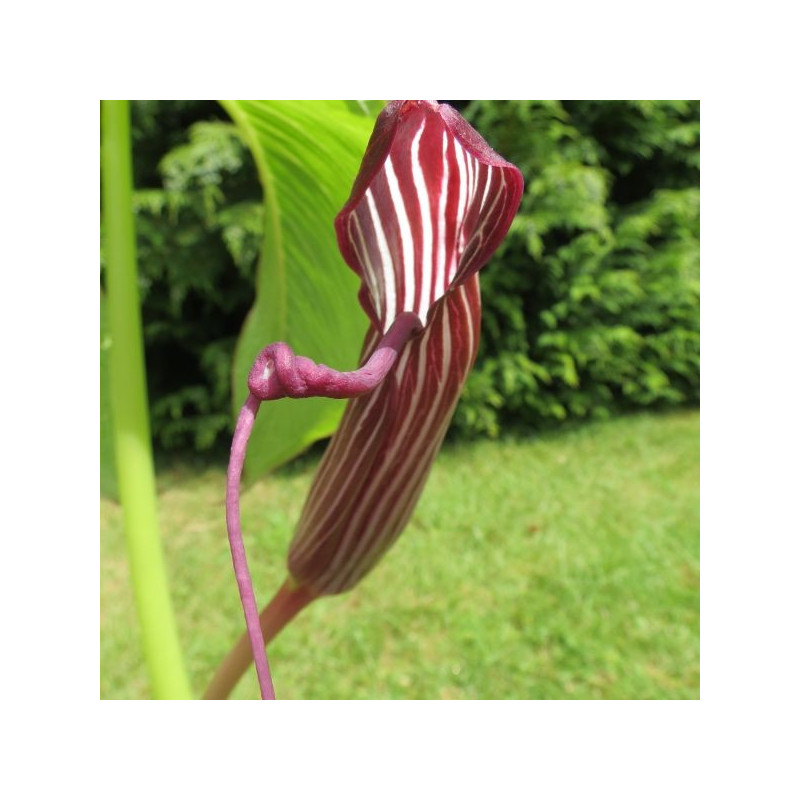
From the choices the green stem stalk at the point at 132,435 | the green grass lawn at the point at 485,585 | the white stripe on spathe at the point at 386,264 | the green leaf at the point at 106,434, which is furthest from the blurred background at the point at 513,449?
the white stripe on spathe at the point at 386,264

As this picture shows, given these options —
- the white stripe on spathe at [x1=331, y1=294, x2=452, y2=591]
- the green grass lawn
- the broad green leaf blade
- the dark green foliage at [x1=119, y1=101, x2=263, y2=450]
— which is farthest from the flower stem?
the dark green foliage at [x1=119, y1=101, x2=263, y2=450]

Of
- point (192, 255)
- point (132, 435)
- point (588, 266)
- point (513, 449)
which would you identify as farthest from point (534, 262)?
point (132, 435)

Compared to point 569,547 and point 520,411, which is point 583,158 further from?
point 569,547

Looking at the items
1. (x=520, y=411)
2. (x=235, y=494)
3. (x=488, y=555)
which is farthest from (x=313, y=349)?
(x=520, y=411)

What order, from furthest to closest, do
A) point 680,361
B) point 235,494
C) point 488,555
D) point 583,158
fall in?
point 680,361 → point 583,158 → point 488,555 → point 235,494

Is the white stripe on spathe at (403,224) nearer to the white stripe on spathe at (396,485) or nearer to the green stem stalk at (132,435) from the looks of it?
the white stripe on spathe at (396,485)

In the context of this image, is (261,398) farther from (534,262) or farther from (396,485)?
(534,262)
